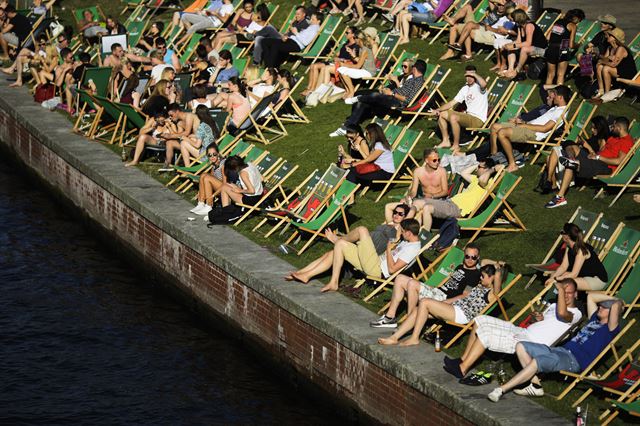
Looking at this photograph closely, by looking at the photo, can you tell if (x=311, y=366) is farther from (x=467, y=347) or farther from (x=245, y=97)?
(x=245, y=97)

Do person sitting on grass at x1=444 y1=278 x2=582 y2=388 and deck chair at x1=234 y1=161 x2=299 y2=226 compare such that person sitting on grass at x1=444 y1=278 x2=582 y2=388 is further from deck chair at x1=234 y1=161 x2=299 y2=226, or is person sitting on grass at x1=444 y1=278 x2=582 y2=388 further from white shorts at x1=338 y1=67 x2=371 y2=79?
white shorts at x1=338 y1=67 x2=371 y2=79

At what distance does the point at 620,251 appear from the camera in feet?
46.8

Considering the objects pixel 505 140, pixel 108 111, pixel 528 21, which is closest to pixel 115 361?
pixel 505 140

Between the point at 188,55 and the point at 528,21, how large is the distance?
25.5ft

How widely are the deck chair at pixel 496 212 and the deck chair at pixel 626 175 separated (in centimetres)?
119

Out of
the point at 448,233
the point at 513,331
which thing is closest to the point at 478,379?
the point at 513,331

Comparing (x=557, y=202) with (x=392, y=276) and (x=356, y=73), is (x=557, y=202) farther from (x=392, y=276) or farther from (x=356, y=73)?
(x=356, y=73)

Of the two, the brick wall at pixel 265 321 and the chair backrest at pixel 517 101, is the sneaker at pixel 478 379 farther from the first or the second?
the chair backrest at pixel 517 101

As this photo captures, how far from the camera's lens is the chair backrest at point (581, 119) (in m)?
17.8

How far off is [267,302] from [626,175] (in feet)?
16.3

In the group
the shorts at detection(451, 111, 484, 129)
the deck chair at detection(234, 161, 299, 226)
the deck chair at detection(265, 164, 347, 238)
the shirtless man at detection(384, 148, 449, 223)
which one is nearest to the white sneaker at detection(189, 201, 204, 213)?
the deck chair at detection(234, 161, 299, 226)

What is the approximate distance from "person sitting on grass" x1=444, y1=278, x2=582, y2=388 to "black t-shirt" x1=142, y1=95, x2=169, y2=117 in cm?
1007

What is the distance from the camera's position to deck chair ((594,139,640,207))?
53.8ft

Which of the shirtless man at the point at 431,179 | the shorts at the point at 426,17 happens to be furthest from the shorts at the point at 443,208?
the shorts at the point at 426,17
